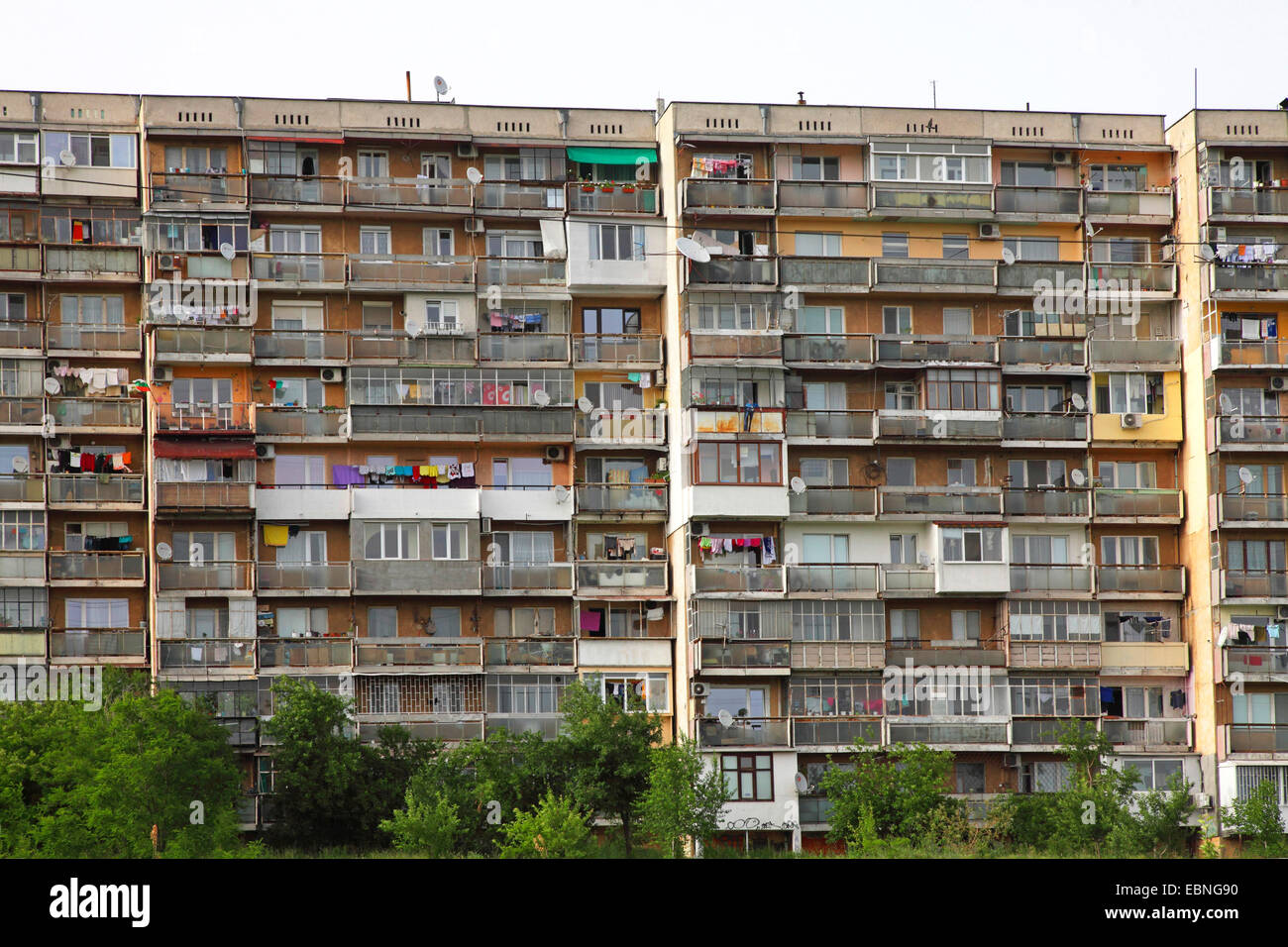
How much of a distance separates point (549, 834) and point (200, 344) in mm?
20125

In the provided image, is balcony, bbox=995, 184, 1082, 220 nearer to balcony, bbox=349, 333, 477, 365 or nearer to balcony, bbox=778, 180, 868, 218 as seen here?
balcony, bbox=778, 180, 868, 218

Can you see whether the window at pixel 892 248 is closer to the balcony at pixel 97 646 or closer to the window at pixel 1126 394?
A: the window at pixel 1126 394

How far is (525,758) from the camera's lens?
56.8 meters

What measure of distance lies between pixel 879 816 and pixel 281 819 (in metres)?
17.0

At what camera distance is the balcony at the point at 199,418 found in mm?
60000

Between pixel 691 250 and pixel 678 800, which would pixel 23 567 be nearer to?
pixel 678 800

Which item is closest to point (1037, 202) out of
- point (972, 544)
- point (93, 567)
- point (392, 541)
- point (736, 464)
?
point (972, 544)

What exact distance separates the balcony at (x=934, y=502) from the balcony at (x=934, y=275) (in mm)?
6459

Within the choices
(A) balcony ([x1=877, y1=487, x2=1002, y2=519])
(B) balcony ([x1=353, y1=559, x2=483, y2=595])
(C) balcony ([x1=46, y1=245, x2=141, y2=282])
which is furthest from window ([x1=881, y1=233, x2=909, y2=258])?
(C) balcony ([x1=46, y1=245, x2=141, y2=282])

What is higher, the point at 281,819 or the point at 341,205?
the point at 341,205
